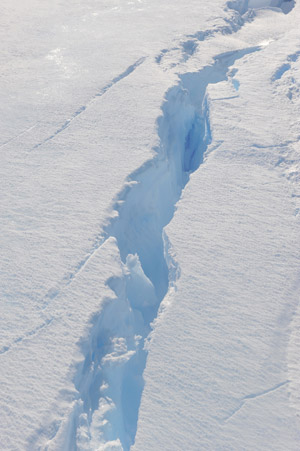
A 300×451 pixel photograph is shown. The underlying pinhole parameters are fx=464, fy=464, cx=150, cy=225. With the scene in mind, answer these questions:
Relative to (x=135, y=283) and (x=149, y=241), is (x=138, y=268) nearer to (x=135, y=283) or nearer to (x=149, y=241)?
(x=135, y=283)

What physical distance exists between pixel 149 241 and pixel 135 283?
0.42m

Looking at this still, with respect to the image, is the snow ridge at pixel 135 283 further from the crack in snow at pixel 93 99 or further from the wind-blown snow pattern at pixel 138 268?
the crack in snow at pixel 93 99

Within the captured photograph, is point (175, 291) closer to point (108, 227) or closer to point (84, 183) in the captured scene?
point (108, 227)

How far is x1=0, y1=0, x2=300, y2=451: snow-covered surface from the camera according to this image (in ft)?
7.95

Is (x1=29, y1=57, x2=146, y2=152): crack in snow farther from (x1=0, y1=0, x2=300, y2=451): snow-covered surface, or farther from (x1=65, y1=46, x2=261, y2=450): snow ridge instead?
(x1=65, y1=46, x2=261, y2=450): snow ridge

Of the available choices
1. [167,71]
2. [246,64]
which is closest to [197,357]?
[167,71]

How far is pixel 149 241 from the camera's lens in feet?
11.0

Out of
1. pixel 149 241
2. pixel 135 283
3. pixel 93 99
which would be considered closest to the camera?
pixel 135 283

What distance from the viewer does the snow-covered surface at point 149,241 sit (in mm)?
2422

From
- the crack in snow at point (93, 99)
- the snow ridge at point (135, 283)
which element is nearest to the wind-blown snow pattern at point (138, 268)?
the snow ridge at point (135, 283)

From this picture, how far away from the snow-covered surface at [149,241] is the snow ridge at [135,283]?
0.04 feet

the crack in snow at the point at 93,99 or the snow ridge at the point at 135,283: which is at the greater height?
the crack in snow at the point at 93,99

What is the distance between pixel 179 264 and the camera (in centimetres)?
296

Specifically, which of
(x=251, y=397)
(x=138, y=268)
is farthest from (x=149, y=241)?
(x=251, y=397)
